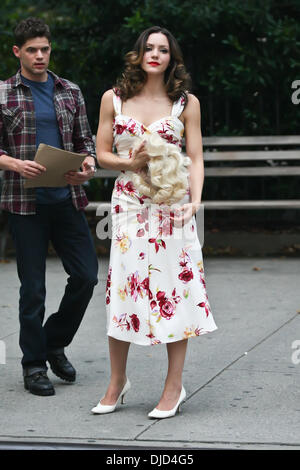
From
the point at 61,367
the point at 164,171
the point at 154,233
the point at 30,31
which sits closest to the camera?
the point at 164,171

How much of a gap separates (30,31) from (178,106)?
96 cm

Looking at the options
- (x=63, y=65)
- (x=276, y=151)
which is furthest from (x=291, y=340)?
(x=63, y=65)

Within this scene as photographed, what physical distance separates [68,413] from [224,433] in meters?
0.88

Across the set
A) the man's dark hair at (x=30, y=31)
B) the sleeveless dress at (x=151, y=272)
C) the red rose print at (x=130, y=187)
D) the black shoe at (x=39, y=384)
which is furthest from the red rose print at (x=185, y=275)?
the man's dark hair at (x=30, y=31)

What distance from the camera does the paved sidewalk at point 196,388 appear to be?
448 centimetres

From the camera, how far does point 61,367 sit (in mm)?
5539

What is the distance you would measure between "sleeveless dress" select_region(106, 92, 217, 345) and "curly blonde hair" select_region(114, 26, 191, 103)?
0.13 metres

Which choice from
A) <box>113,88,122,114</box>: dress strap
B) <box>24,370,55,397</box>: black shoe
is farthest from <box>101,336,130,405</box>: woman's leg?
<box>113,88,122,114</box>: dress strap

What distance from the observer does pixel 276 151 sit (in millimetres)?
10164

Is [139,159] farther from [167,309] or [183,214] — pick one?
[167,309]

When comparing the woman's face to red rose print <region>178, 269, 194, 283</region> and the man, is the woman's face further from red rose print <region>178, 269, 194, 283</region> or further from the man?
red rose print <region>178, 269, 194, 283</region>

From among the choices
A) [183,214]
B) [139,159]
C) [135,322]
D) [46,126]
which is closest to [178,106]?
[139,159]

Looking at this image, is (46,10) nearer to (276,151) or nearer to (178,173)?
(276,151)

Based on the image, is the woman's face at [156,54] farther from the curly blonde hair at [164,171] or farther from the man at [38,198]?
the man at [38,198]
